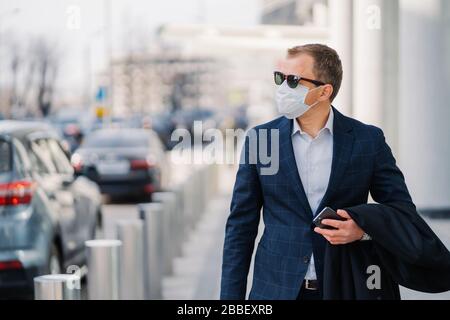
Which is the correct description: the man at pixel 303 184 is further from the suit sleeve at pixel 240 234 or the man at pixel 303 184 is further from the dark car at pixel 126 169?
the dark car at pixel 126 169

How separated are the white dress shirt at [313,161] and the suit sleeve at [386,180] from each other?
0.16 meters

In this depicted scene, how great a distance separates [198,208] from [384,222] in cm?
1169

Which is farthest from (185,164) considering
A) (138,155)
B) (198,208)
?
(198,208)

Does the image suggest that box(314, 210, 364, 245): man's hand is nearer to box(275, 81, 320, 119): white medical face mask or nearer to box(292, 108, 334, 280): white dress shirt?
box(292, 108, 334, 280): white dress shirt

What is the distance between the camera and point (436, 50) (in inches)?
480

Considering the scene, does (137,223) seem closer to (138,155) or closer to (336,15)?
(336,15)

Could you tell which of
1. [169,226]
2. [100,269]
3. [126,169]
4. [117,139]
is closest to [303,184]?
[100,269]

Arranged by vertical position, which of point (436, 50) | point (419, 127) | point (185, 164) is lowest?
point (185, 164)

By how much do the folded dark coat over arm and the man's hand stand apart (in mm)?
23

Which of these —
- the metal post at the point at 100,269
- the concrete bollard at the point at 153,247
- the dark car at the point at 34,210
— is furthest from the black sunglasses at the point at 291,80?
the concrete bollard at the point at 153,247

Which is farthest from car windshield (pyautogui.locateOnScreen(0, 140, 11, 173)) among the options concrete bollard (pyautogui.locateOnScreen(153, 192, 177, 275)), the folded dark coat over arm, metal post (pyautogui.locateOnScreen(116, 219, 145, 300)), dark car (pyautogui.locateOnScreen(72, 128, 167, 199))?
dark car (pyautogui.locateOnScreen(72, 128, 167, 199))

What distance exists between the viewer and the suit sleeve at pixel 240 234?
3.29m

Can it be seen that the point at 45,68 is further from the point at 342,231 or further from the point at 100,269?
the point at 342,231

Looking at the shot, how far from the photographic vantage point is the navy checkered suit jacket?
10.3ft
